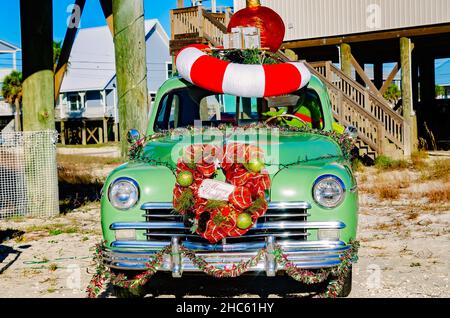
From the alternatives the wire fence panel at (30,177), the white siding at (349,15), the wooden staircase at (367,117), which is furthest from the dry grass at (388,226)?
the white siding at (349,15)

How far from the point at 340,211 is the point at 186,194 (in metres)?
1.04

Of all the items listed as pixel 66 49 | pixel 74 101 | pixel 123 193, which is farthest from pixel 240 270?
pixel 74 101

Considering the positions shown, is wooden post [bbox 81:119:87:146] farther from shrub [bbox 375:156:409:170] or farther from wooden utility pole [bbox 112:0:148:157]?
wooden utility pole [bbox 112:0:148:157]

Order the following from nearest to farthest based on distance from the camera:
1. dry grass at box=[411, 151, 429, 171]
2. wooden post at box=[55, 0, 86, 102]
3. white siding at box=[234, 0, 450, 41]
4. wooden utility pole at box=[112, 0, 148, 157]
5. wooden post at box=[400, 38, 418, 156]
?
wooden utility pole at box=[112, 0, 148, 157] < wooden post at box=[55, 0, 86, 102] < dry grass at box=[411, 151, 429, 171] < white siding at box=[234, 0, 450, 41] < wooden post at box=[400, 38, 418, 156]

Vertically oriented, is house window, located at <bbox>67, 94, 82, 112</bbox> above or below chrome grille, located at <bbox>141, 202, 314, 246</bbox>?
above

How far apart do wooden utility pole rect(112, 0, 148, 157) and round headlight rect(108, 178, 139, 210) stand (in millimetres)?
2998

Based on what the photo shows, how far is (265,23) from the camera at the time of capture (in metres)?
6.83

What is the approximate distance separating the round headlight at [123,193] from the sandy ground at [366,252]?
1.01 metres

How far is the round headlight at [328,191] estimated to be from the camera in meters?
4.37

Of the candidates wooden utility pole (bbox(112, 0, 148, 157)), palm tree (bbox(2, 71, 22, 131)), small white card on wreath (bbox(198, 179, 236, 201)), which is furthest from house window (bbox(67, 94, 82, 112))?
small white card on wreath (bbox(198, 179, 236, 201))

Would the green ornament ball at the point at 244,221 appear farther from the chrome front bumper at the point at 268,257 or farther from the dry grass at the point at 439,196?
the dry grass at the point at 439,196

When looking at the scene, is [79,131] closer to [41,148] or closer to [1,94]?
[1,94]

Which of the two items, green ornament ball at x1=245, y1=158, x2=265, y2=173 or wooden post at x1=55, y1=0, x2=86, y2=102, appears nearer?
green ornament ball at x1=245, y1=158, x2=265, y2=173

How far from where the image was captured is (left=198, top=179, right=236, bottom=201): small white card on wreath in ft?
14.1
